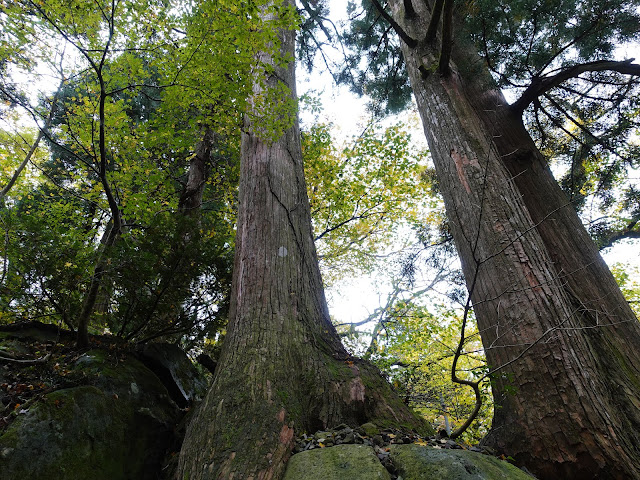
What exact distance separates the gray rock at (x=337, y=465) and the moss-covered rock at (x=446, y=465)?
0.38 feet

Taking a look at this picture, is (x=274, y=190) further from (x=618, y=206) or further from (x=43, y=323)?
(x=618, y=206)

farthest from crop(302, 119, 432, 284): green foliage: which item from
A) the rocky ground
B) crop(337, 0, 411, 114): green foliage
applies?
the rocky ground

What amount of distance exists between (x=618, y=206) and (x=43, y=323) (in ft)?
25.9

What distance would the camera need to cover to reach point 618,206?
553 cm

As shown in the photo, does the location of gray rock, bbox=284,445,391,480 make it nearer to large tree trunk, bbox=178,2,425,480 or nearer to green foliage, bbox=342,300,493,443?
large tree trunk, bbox=178,2,425,480

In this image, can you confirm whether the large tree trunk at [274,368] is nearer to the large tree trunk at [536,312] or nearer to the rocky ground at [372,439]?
the rocky ground at [372,439]

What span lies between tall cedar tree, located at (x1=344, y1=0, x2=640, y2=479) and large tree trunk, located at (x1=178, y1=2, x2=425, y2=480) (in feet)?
2.55

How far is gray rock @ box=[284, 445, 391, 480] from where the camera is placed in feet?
4.91

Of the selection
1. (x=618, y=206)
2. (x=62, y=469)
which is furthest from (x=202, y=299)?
(x=618, y=206)

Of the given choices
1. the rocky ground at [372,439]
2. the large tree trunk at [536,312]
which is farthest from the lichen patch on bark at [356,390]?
the large tree trunk at [536,312]

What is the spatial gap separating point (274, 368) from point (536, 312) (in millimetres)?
1813

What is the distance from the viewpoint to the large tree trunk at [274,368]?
1.71 metres

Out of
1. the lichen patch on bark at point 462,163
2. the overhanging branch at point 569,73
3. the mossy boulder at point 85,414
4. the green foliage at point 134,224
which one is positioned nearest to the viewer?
the mossy boulder at point 85,414

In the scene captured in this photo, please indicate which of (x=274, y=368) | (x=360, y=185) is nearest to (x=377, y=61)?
(x=360, y=185)
